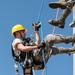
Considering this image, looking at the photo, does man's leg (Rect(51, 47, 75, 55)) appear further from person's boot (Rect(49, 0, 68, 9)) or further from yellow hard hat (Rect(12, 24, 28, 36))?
person's boot (Rect(49, 0, 68, 9))

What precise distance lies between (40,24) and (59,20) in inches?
39.1

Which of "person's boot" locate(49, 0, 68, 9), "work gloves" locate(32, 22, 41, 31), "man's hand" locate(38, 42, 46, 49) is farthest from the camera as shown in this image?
"person's boot" locate(49, 0, 68, 9)

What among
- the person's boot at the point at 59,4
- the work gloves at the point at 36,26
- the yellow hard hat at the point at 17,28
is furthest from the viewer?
the person's boot at the point at 59,4

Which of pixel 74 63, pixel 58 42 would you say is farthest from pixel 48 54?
pixel 74 63

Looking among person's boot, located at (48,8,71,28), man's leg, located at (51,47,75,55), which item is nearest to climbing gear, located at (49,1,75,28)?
person's boot, located at (48,8,71,28)

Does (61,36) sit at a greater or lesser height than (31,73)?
greater

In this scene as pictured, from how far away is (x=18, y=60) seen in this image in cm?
693

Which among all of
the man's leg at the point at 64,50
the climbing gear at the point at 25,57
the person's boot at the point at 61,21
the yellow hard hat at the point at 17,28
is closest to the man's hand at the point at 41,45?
the climbing gear at the point at 25,57

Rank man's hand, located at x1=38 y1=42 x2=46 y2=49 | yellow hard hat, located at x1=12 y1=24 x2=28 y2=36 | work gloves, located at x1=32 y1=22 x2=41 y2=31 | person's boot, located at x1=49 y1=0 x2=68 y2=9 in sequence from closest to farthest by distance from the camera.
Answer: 1. man's hand, located at x1=38 y1=42 x2=46 y2=49
2. work gloves, located at x1=32 y1=22 x2=41 y2=31
3. yellow hard hat, located at x1=12 y1=24 x2=28 y2=36
4. person's boot, located at x1=49 y1=0 x2=68 y2=9

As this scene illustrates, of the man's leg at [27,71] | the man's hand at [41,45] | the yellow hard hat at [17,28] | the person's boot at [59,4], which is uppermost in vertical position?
the person's boot at [59,4]

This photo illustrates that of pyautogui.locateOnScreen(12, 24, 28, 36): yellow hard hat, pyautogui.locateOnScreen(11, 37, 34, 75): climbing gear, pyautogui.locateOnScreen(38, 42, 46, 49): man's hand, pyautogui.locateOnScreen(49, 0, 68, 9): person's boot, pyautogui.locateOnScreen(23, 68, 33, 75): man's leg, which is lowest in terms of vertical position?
pyautogui.locateOnScreen(23, 68, 33, 75): man's leg

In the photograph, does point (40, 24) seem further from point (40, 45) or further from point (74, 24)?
point (74, 24)

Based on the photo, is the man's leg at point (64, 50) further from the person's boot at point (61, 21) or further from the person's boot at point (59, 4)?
the person's boot at point (59, 4)

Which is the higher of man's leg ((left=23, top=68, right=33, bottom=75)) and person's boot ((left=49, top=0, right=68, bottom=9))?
person's boot ((left=49, top=0, right=68, bottom=9))
